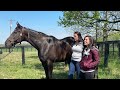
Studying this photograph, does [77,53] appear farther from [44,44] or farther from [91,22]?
[91,22]

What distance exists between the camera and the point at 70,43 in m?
7.79

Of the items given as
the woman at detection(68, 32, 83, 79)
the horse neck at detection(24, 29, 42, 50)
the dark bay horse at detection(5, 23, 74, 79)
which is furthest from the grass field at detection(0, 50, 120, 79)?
the woman at detection(68, 32, 83, 79)

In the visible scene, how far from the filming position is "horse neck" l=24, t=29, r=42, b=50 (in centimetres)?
685

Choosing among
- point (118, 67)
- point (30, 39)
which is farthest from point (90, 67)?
point (118, 67)

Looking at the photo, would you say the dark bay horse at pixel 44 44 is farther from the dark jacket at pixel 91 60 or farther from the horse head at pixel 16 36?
the dark jacket at pixel 91 60

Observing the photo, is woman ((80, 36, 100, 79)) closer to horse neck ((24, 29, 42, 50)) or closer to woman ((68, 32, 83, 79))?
woman ((68, 32, 83, 79))

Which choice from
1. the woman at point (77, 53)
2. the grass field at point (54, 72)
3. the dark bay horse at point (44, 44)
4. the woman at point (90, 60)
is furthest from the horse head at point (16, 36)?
the woman at point (90, 60)

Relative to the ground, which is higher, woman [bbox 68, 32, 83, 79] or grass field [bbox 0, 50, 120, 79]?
woman [bbox 68, 32, 83, 79]

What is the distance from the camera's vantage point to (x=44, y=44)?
6812mm

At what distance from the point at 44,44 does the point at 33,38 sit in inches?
14.5

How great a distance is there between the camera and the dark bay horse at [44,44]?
6.75 metres

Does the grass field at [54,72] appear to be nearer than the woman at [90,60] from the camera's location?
No
